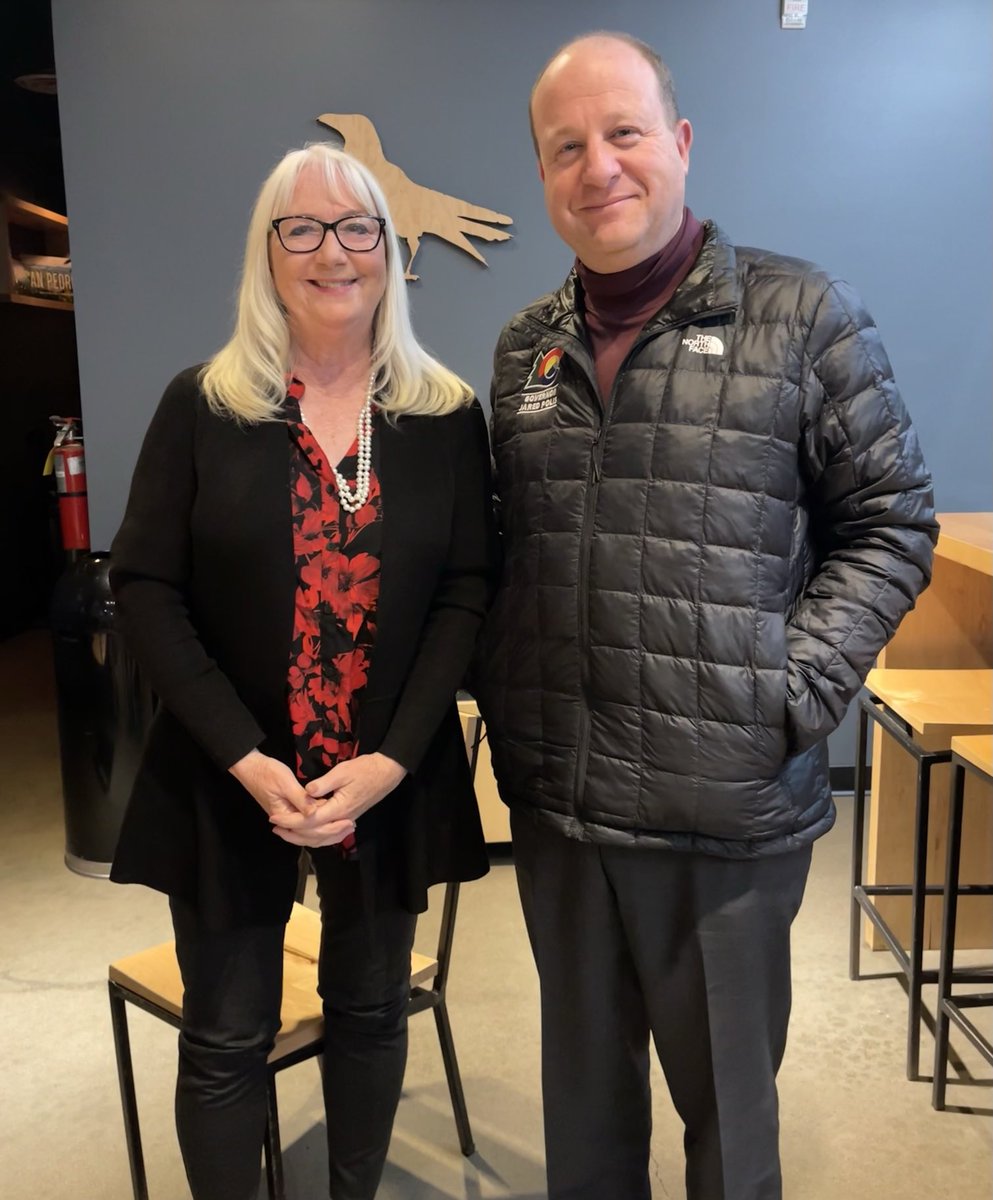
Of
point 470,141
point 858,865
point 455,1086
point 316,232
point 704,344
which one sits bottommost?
point 455,1086

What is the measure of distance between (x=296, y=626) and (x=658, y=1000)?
726mm

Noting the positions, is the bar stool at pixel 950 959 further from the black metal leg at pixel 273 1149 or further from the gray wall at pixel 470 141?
the gray wall at pixel 470 141

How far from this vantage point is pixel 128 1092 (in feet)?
6.01

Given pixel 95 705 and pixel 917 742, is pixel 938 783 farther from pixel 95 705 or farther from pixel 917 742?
pixel 95 705

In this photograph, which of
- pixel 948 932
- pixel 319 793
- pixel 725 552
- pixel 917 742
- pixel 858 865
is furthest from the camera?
pixel 858 865

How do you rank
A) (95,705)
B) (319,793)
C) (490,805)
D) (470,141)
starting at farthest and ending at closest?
1. (470,141)
2. (490,805)
3. (95,705)
4. (319,793)

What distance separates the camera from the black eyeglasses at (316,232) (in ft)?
4.93

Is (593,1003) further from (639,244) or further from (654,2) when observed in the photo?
(654,2)

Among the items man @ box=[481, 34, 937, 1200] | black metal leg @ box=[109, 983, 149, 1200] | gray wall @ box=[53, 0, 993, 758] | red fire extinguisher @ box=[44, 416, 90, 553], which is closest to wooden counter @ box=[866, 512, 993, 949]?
gray wall @ box=[53, 0, 993, 758]

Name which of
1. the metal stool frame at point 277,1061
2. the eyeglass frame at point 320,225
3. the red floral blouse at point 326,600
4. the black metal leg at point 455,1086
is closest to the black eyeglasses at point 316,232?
the eyeglass frame at point 320,225

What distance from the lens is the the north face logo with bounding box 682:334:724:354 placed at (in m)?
1.34

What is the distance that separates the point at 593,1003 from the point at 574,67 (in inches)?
50.4

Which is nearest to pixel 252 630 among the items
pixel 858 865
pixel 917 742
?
pixel 917 742

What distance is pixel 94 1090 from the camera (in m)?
2.27
